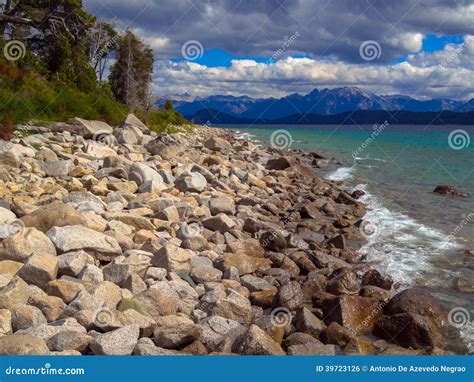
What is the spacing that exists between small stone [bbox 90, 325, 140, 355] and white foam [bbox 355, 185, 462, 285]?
19.3ft

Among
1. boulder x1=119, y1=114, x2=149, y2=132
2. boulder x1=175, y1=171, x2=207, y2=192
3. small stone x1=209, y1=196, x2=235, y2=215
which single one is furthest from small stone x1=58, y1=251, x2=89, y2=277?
boulder x1=119, y1=114, x2=149, y2=132

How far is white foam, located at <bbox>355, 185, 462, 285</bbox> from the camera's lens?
32.8 ft

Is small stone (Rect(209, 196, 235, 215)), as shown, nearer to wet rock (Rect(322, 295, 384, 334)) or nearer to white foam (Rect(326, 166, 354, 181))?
wet rock (Rect(322, 295, 384, 334))

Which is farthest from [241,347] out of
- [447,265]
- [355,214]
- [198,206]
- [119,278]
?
[355,214]

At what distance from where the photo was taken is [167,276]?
703 cm

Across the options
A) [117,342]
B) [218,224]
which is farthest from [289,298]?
[218,224]

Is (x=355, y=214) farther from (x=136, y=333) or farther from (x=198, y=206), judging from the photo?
(x=136, y=333)

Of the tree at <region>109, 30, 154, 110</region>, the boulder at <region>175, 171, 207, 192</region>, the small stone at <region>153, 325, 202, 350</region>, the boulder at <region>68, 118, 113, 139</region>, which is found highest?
the tree at <region>109, 30, 154, 110</region>

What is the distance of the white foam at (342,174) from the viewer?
2569 cm

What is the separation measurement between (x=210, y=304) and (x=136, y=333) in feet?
4.62

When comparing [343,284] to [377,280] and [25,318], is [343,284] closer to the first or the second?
[377,280]

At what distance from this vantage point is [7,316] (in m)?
5.07

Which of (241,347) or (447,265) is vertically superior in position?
(447,265)

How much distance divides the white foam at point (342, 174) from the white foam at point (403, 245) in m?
9.51
